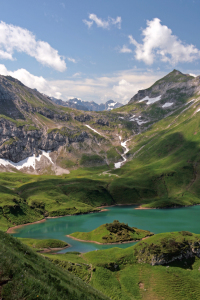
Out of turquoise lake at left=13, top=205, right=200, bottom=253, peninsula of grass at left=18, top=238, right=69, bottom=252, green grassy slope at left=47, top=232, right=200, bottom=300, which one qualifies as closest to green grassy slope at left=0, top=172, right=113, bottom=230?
turquoise lake at left=13, top=205, right=200, bottom=253

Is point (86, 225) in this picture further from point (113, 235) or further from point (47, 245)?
point (47, 245)

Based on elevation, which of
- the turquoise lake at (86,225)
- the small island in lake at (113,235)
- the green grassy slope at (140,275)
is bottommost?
the turquoise lake at (86,225)

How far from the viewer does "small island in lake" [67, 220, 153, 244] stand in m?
92.6

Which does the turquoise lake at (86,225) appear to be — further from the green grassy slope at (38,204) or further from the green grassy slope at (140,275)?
the green grassy slope at (140,275)

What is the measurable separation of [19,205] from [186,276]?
11467cm

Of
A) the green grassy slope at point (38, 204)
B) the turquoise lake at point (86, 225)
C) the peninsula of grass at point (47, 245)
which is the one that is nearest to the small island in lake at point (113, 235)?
the turquoise lake at point (86, 225)

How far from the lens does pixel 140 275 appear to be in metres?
52.2

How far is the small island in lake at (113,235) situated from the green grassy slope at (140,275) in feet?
101

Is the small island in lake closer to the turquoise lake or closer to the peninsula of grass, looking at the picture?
the turquoise lake

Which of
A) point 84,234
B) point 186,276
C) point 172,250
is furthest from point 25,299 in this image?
point 84,234

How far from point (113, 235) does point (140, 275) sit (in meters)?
44.0

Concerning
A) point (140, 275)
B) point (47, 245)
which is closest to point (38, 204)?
point (47, 245)

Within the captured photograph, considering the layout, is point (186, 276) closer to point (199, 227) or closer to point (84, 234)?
point (84, 234)

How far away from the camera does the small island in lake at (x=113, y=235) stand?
304ft
